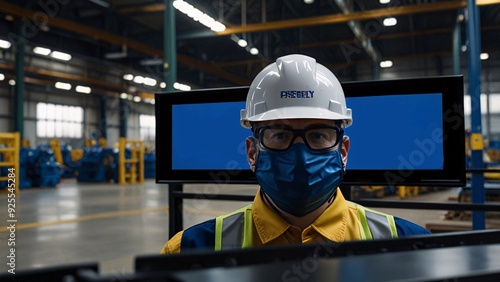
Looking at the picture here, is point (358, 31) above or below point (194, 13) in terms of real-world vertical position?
above

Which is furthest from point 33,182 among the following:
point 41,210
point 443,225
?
point 443,225

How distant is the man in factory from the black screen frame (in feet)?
2.64

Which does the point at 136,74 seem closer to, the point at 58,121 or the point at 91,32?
the point at 58,121

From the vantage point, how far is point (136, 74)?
21.6 meters

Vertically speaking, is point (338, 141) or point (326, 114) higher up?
point (326, 114)

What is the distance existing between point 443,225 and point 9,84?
858 inches

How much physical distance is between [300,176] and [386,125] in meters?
1.14

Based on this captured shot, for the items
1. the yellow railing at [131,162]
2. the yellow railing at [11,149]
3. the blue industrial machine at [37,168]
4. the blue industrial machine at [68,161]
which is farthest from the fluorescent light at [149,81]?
the yellow railing at [11,149]

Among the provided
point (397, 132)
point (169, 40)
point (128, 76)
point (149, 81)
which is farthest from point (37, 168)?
point (397, 132)

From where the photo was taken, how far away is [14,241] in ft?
19.0

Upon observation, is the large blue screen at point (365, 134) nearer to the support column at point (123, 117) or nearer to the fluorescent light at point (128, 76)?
the fluorescent light at point (128, 76)

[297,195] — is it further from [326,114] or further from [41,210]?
[41,210]

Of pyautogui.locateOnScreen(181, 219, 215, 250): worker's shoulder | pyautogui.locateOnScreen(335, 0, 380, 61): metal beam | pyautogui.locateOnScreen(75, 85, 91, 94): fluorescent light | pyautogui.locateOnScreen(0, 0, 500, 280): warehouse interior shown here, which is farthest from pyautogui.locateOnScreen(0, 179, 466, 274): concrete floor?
pyautogui.locateOnScreen(75, 85, 91, 94): fluorescent light

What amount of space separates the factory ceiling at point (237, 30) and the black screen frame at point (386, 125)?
289 inches
